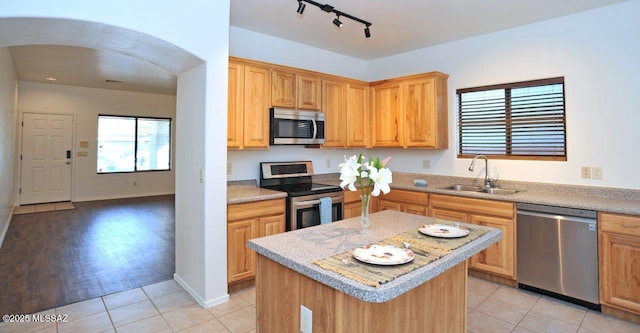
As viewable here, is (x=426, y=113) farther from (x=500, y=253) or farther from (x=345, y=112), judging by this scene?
(x=500, y=253)

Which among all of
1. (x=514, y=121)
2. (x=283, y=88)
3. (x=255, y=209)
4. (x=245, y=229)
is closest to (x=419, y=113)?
(x=514, y=121)

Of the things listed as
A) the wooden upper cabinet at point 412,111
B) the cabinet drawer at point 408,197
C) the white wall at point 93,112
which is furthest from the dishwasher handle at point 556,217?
the white wall at point 93,112

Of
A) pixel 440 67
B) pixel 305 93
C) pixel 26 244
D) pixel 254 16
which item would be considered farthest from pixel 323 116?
pixel 26 244

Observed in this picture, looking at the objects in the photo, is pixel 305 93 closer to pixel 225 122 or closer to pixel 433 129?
pixel 225 122

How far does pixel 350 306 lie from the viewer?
1.24 meters

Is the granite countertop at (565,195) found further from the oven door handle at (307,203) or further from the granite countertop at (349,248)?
the granite countertop at (349,248)

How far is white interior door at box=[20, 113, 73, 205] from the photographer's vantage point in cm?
680

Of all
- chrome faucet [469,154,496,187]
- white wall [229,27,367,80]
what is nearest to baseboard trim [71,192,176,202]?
white wall [229,27,367,80]

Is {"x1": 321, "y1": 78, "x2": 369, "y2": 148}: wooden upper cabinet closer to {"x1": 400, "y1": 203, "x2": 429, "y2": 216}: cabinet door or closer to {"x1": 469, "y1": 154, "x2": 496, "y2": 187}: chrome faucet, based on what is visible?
{"x1": 400, "y1": 203, "x2": 429, "y2": 216}: cabinet door

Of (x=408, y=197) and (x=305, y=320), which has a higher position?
(x=408, y=197)

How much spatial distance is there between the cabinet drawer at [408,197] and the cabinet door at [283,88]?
159 centimetres

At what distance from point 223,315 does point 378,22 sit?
3.14 meters

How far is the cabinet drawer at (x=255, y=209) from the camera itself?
115 inches

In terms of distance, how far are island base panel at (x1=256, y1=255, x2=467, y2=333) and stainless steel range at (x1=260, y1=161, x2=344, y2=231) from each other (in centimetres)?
164
